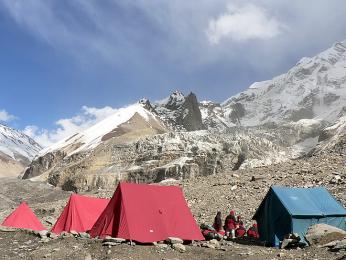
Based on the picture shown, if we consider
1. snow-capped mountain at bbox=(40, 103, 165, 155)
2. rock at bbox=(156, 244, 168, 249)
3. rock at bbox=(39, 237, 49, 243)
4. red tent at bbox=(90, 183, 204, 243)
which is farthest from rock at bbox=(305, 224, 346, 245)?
snow-capped mountain at bbox=(40, 103, 165, 155)

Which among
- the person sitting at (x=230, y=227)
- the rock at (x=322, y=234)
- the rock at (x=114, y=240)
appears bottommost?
the rock at (x=114, y=240)

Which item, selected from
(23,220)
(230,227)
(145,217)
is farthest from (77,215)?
(145,217)

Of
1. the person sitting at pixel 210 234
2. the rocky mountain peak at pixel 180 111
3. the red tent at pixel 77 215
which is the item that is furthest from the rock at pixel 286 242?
the rocky mountain peak at pixel 180 111

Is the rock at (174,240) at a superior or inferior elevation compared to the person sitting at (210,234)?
inferior

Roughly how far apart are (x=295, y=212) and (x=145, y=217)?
5704 mm

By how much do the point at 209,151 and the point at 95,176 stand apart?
59.7ft

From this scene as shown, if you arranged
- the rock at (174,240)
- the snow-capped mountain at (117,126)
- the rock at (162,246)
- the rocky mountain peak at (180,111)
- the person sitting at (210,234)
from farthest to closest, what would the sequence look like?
the rocky mountain peak at (180,111)
the snow-capped mountain at (117,126)
the person sitting at (210,234)
the rock at (174,240)
the rock at (162,246)

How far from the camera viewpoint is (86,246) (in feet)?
51.4

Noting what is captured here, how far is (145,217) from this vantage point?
17.7 metres

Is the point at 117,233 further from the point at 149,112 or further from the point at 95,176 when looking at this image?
the point at 149,112

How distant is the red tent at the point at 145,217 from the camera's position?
1711cm

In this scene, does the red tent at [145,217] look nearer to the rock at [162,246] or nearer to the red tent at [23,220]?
the rock at [162,246]

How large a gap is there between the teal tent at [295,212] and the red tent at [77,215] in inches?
402

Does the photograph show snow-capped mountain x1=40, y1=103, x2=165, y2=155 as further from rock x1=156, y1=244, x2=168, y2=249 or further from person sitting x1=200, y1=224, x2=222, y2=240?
rock x1=156, y1=244, x2=168, y2=249
